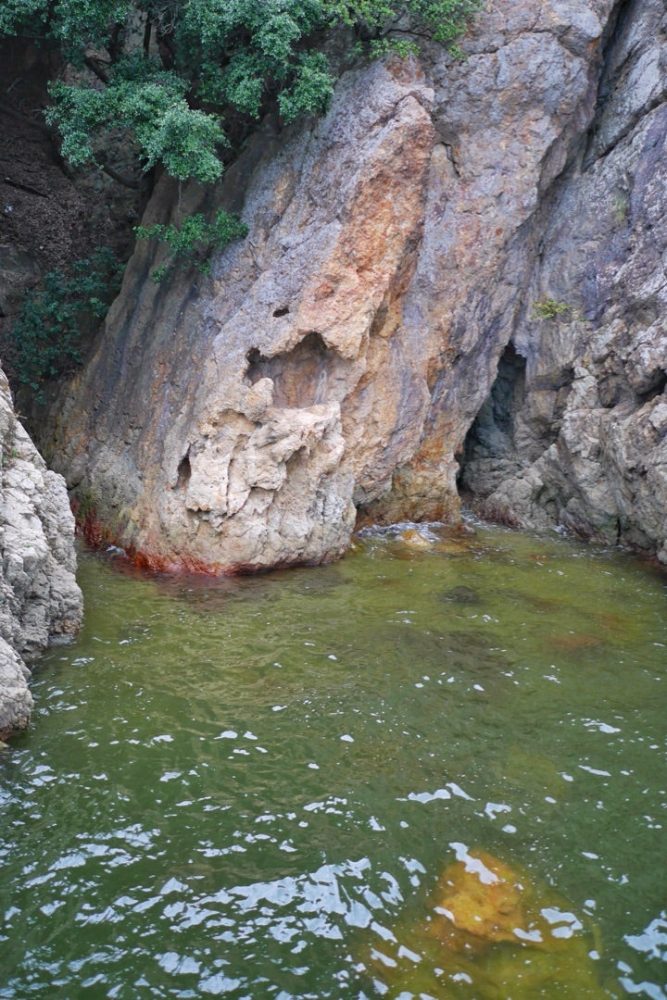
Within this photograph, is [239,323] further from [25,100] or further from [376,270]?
[25,100]

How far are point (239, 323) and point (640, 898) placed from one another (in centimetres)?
1160

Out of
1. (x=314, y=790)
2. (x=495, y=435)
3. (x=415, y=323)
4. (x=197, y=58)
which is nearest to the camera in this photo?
(x=314, y=790)

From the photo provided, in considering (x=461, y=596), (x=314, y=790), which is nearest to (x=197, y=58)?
(x=461, y=596)

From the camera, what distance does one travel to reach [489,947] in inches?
221

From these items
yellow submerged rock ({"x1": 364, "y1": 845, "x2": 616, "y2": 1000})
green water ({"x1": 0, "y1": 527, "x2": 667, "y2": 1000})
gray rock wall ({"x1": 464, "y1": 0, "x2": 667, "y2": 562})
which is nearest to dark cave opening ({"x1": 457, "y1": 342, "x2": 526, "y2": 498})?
gray rock wall ({"x1": 464, "y1": 0, "x2": 667, "y2": 562})

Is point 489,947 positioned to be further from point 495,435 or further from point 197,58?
point 495,435

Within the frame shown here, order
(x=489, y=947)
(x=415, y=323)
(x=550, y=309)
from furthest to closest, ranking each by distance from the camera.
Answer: (x=550, y=309) < (x=415, y=323) < (x=489, y=947)

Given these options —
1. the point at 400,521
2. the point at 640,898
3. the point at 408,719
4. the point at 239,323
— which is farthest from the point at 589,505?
the point at 640,898

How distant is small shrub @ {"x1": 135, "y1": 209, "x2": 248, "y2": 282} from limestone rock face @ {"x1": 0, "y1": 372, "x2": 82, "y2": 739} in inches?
207

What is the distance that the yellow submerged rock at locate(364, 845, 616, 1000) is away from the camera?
528 centimetres

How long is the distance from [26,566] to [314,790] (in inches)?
174

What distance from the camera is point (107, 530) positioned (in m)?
15.0

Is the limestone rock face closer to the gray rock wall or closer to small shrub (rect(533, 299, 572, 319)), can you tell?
the gray rock wall

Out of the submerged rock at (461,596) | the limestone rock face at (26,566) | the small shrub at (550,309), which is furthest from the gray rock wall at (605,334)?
the limestone rock face at (26,566)
